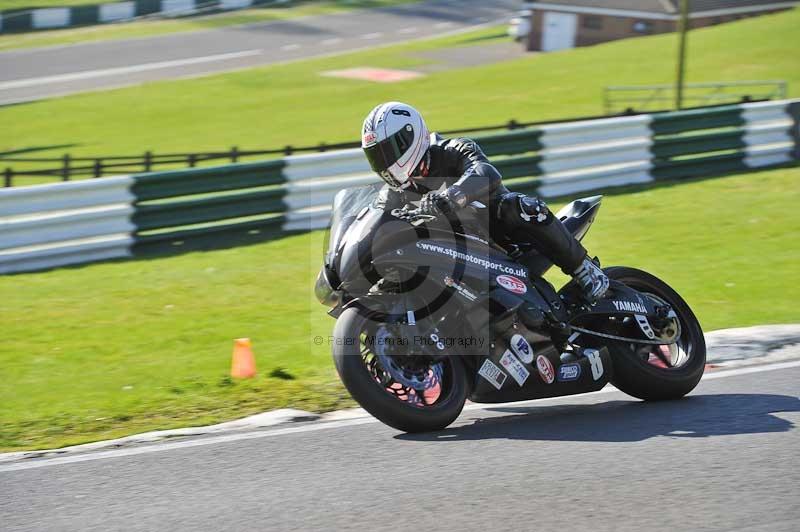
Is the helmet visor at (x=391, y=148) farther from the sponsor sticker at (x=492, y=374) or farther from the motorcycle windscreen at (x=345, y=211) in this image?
the sponsor sticker at (x=492, y=374)

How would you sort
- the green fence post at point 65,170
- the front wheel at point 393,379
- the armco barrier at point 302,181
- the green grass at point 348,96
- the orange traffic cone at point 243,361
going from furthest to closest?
the green grass at point 348,96 → the green fence post at point 65,170 → the armco barrier at point 302,181 → the orange traffic cone at point 243,361 → the front wheel at point 393,379

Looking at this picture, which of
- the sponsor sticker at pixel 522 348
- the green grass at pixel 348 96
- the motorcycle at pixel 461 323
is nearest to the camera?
the motorcycle at pixel 461 323

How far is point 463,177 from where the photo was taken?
19.2 ft

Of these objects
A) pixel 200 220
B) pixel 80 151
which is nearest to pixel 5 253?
pixel 200 220

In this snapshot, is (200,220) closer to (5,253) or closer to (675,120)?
(5,253)

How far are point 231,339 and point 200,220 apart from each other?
13.4 feet

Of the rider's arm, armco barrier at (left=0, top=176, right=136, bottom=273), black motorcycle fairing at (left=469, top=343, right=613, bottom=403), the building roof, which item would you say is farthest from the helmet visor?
the building roof

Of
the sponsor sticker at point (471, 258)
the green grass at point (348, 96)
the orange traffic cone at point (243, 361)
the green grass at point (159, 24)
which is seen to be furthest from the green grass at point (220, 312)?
the green grass at point (159, 24)

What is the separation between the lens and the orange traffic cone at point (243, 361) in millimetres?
7426

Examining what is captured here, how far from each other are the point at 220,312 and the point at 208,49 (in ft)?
113

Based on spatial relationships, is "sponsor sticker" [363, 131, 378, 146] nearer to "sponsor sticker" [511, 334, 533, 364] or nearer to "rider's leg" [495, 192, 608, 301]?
"rider's leg" [495, 192, 608, 301]

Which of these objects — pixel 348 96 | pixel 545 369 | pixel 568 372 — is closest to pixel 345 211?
pixel 545 369

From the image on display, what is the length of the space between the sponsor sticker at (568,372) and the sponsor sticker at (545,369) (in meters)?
0.05

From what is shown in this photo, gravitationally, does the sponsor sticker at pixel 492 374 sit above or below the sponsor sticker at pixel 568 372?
above
